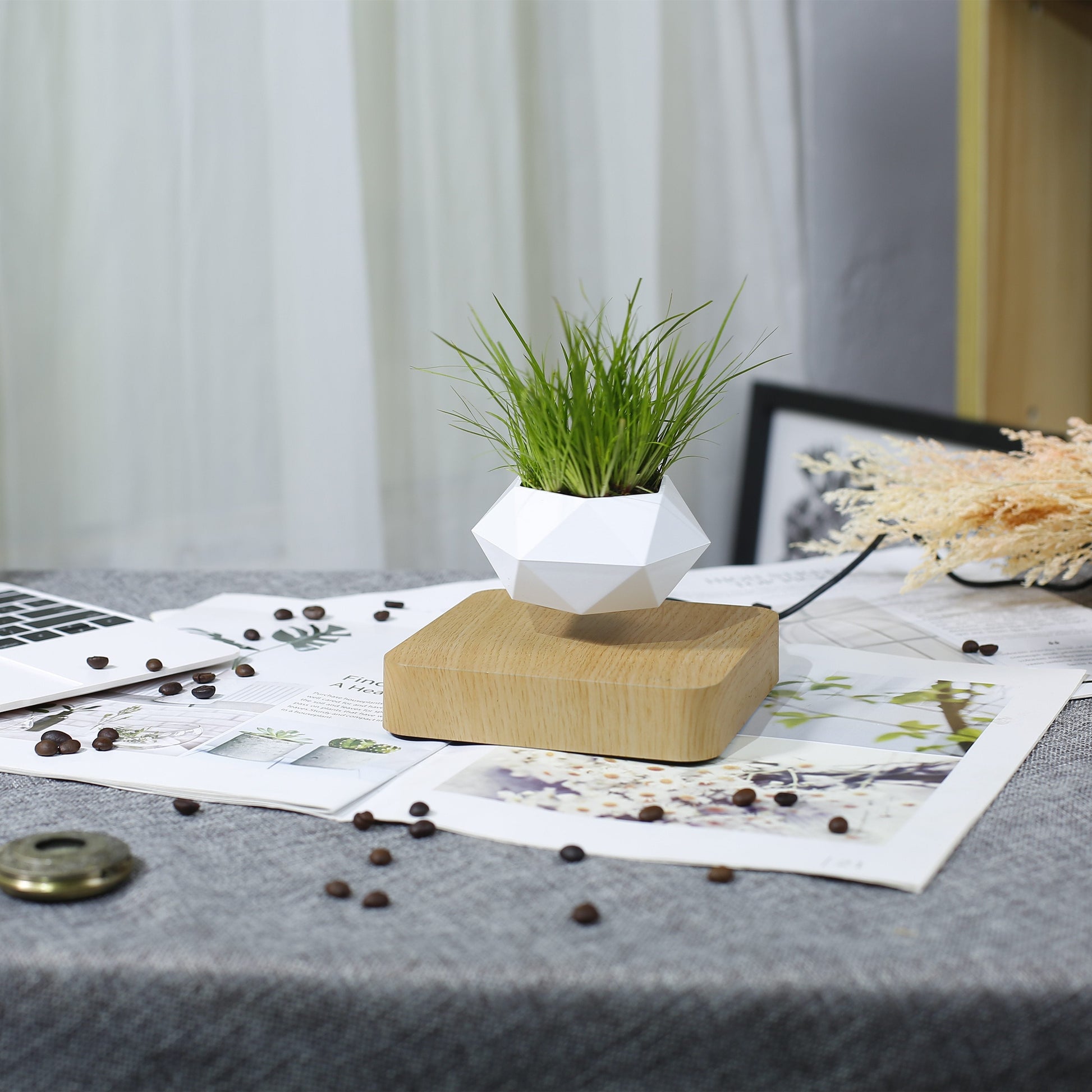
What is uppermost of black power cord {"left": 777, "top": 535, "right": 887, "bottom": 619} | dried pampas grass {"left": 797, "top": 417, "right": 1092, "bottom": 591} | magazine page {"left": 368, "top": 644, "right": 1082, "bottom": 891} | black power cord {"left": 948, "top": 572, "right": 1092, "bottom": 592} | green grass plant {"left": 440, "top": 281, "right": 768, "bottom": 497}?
green grass plant {"left": 440, "top": 281, "right": 768, "bottom": 497}

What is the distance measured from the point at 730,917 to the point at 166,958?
20cm

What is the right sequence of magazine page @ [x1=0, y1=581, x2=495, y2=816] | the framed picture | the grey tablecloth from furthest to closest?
the framed picture
magazine page @ [x1=0, y1=581, x2=495, y2=816]
the grey tablecloth

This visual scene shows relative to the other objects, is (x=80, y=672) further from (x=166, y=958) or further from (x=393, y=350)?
(x=393, y=350)

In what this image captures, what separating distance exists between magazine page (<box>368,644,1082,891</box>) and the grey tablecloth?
1.1 inches

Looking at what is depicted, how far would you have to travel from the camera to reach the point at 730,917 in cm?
42

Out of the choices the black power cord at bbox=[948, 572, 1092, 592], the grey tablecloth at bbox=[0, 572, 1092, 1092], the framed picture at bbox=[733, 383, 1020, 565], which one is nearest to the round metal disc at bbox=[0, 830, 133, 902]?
the grey tablecloth at bbox=[0, 572, 1092, 1092]

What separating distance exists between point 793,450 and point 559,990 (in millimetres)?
1500

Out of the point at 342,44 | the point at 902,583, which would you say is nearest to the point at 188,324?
the point at 342,44

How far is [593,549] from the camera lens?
0.57 meters

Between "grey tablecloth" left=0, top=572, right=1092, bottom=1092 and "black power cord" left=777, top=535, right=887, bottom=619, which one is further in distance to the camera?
"black power cord" left=777, top=535, right=887, bottom=619

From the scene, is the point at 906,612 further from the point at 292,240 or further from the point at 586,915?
the point at 292,240

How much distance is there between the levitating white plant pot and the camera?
0.57 meters

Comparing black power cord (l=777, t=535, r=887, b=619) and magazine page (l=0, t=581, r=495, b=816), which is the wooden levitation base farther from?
black power cord (l=777, t=535, r=887, b=619)

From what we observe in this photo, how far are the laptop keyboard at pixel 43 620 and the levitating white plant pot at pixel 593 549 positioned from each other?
302 mm
